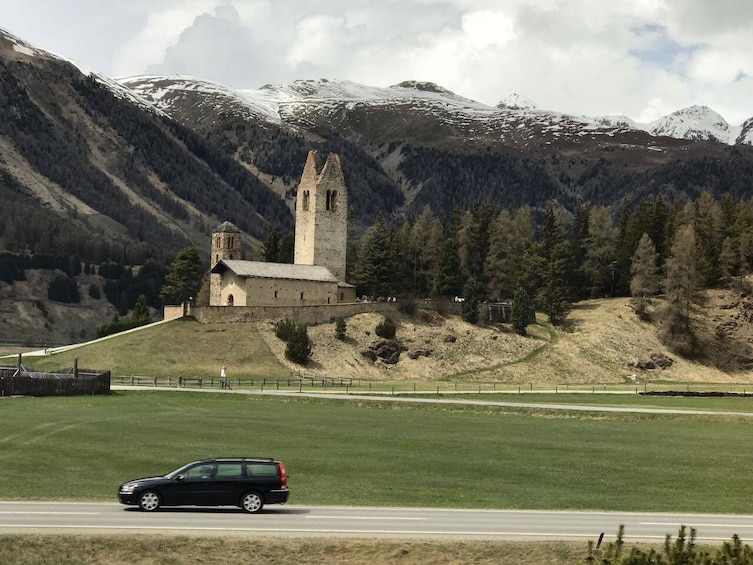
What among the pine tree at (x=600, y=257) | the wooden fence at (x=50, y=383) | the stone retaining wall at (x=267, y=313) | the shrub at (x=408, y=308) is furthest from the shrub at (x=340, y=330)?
the pine tree at (x=600, y=257)

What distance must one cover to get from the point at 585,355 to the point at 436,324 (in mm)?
16660

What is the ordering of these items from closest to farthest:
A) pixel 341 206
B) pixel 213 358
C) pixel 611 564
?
pixel 611 564 < pixel 213 358 < pixel 341 206

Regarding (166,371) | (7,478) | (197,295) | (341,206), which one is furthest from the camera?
(197,295)

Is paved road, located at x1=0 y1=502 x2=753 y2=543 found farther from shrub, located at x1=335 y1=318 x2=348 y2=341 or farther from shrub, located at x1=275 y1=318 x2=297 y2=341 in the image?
shrub, located at x1=335 y1=318 x2=348 y2=341

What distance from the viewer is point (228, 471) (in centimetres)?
2728

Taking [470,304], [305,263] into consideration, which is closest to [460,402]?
[470,304]

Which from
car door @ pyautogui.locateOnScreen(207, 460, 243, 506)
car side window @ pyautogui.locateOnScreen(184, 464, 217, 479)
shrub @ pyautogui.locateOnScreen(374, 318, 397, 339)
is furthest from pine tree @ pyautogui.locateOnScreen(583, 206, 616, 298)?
car side window @ pyautogui.locateOnScreen(184, 464, 217, 479)

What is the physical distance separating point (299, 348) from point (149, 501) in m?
64.4

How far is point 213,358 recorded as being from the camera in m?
89.1

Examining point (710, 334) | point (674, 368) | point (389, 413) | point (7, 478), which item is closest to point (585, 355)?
point (674, 368)

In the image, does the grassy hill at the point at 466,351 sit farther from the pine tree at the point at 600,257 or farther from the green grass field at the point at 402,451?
the green grass field at the point at 402,451

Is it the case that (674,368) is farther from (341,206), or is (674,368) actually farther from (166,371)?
(166,371)

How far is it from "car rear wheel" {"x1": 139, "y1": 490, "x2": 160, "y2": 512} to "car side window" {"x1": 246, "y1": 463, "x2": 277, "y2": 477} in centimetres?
264

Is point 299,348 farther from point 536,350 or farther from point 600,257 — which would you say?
point 600,257
